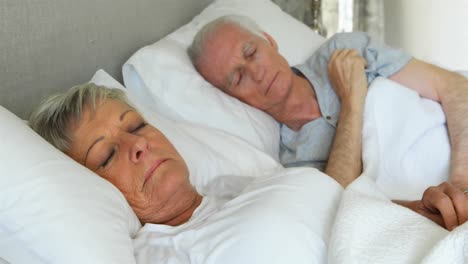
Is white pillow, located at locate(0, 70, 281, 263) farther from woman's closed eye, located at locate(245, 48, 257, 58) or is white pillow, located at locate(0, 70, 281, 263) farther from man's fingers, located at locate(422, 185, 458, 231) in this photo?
woman's closed eye, located at locate(245, 48, 257, 58)

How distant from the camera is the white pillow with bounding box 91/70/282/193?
1.29 m

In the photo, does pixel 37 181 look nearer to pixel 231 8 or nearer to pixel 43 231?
pixel 43 231

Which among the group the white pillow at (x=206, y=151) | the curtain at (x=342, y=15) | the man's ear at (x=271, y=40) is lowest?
the curtain at (x=342, y=15)

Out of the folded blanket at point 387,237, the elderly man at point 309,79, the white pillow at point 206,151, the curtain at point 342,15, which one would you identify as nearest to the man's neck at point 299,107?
the elderly man at point 309,79

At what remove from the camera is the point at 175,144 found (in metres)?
1.28

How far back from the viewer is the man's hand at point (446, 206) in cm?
93

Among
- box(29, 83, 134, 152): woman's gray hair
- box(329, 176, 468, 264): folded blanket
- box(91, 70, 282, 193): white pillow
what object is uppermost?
box(29, 83, 134, 152): woman's gray hair

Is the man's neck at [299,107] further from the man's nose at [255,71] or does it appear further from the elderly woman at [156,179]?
the elderly woman at [156,179]

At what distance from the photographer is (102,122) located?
3.38 feet

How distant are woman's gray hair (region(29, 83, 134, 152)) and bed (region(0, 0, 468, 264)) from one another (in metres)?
0.11

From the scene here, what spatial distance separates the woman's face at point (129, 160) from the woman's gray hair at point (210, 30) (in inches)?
21.3

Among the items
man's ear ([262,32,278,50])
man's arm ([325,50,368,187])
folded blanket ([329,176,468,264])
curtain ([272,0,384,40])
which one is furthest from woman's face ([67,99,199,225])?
curtain ([272,0,384,40])

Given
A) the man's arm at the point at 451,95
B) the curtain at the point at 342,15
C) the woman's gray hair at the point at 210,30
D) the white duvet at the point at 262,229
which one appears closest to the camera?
the white duvet at the point at 262,229

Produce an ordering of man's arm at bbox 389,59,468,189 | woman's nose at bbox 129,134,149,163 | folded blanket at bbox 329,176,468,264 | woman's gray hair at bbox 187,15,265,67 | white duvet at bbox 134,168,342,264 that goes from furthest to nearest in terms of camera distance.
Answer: woman's gray hair at bbox 187,15,265,67 → man's arm at bbox 389,59,468,189 → woman's nose at bbox 129,134,149,163 → white duvet at bbox 134,168,342,264 → folded blanket at bbox 329,176,468,264
